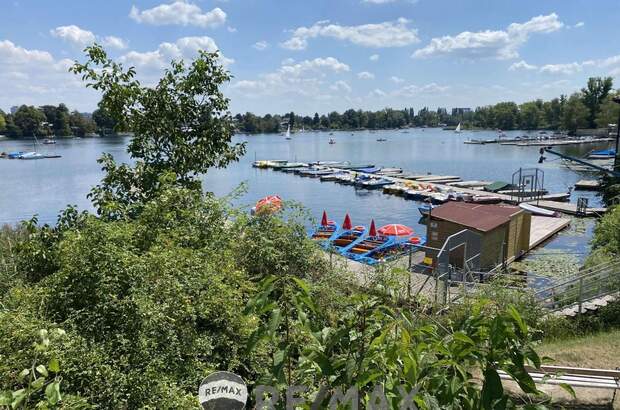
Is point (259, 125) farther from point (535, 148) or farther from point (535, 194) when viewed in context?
point (535, 194)

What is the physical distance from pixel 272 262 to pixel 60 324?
14.7ft

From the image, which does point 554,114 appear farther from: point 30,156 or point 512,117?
point 30,156

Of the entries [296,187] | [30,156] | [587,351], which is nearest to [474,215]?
[587,351]

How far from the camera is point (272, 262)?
26.9 feet

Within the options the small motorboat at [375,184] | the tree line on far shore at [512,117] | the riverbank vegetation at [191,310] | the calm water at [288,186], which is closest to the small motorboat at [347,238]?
the calm water at [288,186]

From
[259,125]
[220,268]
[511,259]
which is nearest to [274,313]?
[220,268]

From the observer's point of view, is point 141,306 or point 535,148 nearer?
point 141,306

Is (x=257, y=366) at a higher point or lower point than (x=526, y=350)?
lower

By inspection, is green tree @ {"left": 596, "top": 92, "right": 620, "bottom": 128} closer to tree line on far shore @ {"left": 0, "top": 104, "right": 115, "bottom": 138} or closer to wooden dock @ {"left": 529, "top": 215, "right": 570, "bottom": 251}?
wooden dock @ {"left": 529, "top": 215, "right": 570, "bottom": 251}

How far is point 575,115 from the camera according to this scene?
118312mm

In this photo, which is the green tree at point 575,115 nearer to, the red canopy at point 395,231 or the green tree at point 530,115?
the green tree at point 530,115

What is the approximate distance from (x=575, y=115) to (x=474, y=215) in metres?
124

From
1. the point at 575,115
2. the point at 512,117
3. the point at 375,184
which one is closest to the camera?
the point at 375,184

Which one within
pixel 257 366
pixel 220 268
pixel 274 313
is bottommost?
pixel 257 366
